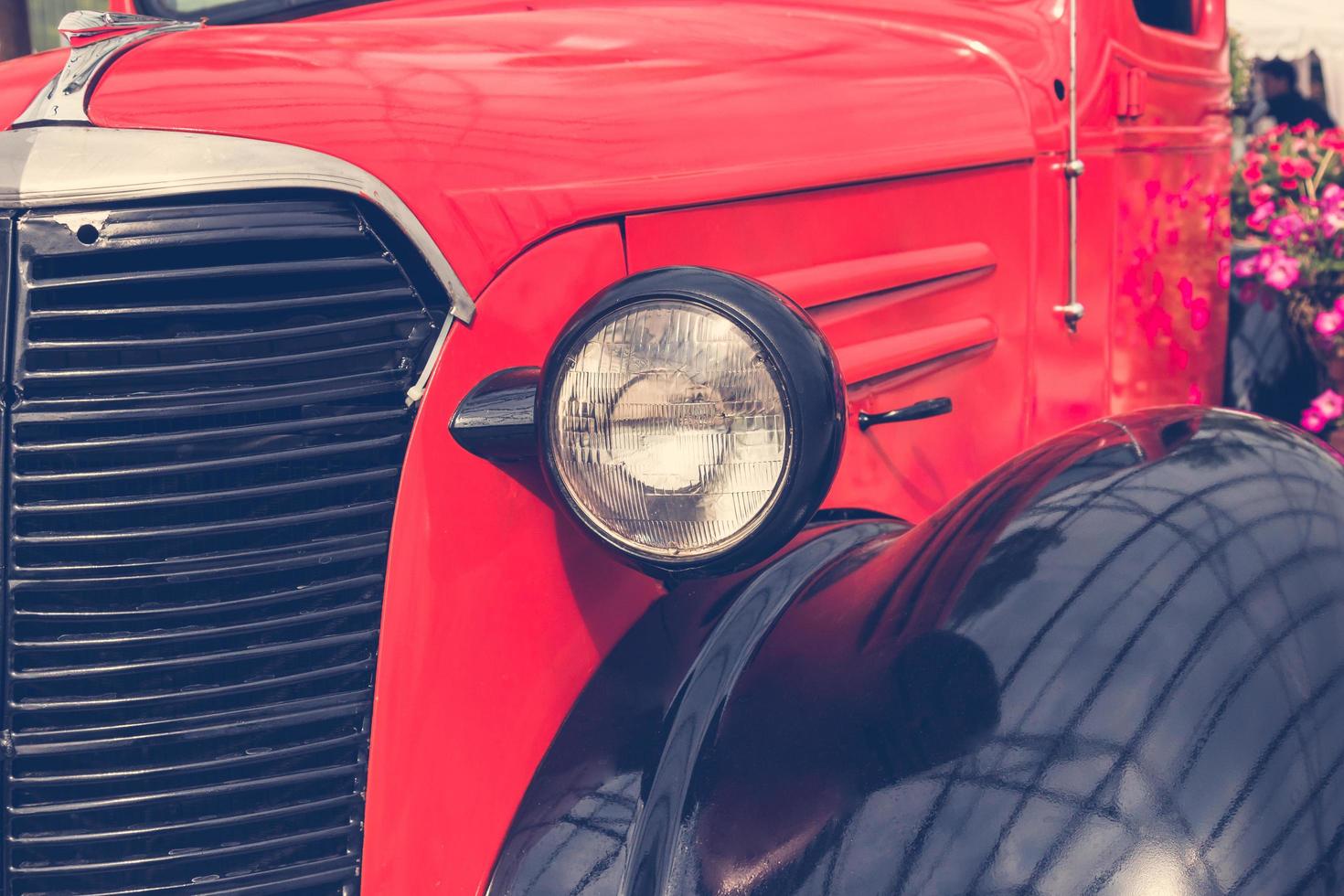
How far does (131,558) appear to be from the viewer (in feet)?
4.04

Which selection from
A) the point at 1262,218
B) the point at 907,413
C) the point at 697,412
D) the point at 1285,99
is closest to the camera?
the point at 697,412

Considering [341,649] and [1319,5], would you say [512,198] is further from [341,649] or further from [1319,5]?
[1319,5]

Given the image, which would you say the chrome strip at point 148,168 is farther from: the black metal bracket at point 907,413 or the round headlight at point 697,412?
the black metal bracket at point 907,413

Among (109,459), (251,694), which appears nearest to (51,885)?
(251,694)

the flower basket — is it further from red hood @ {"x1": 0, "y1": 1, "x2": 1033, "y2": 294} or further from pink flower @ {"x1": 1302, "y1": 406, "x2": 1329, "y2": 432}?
red hood @ {"x1": 0, "y1": 1, "x2": 1033, "y2": 294}

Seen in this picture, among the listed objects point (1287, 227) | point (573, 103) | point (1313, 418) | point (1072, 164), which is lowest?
point (1313, 418)

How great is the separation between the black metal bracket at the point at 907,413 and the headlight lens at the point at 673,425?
0.69 meters

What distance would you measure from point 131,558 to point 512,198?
20.4 inches

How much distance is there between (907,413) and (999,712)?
706mm

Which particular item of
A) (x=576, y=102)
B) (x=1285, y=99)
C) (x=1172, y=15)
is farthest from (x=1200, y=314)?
(x=1285, y=99)

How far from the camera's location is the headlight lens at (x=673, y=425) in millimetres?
1191

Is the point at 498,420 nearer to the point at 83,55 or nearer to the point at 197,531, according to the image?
the point at 197,531

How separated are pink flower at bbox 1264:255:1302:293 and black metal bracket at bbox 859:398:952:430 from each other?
2053mm

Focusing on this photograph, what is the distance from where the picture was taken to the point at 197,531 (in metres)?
1.23
